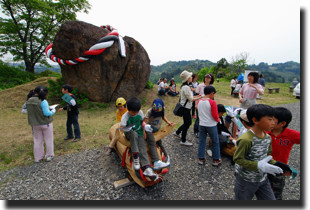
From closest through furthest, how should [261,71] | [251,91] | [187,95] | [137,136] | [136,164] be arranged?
[136,164]
[137,136]
[251,91]
[187,95]
[261,71]

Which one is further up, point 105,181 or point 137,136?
point 137,136

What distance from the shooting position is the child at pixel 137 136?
2500 millimetres

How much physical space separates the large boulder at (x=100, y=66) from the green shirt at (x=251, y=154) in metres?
6.86

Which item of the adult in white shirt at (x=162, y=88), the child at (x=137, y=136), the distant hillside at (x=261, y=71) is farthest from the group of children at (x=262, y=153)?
the distant hillside at (x=261, y=71)

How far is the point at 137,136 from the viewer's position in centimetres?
269

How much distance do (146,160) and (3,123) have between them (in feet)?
20.7

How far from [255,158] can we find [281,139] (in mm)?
662

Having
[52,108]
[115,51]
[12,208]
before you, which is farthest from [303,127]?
[115,51]

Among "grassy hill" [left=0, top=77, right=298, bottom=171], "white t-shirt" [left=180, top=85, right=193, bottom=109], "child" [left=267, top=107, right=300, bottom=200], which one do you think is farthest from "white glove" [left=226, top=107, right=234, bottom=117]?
"grassy hill" [left=0, top=77, right=298, bottom=171]

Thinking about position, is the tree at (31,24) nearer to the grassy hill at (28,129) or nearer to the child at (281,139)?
the grassy hill at (28,129)

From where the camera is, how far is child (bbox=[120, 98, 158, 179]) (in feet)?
8.20

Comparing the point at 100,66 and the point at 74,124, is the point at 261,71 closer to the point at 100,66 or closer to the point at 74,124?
the point at 100,66

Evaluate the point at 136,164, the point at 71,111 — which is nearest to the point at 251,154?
the point at 136,164

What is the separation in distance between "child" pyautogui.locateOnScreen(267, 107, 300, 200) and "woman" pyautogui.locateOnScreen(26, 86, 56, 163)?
4.11 m
